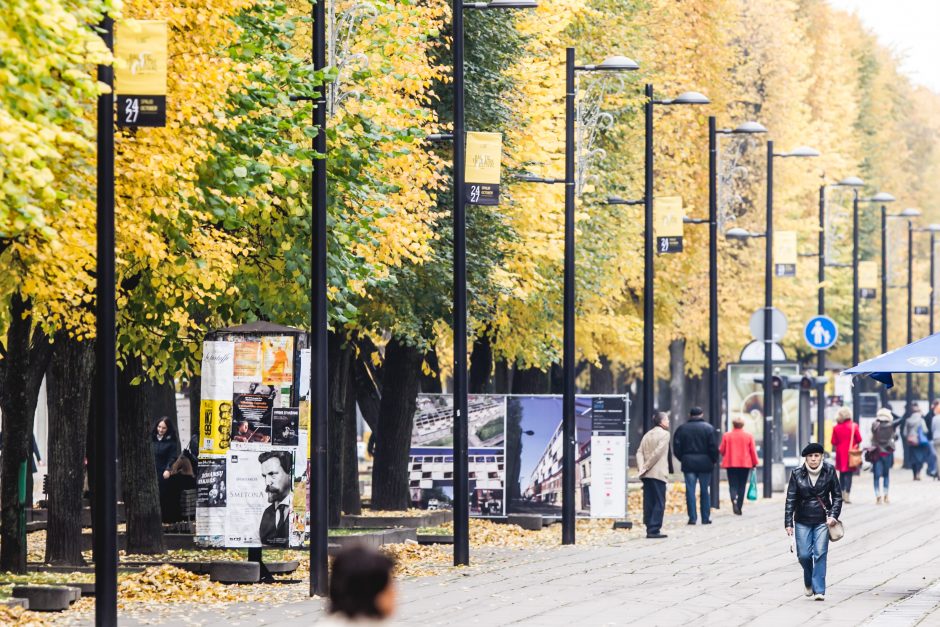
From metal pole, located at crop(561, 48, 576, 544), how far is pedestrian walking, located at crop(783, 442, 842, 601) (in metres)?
9.36

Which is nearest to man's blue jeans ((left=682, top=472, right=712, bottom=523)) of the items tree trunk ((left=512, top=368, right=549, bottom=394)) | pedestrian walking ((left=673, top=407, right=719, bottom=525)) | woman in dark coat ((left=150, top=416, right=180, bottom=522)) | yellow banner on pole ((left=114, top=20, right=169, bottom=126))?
pedestrian walking ((left=673, top=407, right=719, bottom=525))

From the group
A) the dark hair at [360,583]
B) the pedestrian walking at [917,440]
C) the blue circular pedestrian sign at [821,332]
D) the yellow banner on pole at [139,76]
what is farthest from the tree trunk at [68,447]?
the pedestrian walking at [917,440]

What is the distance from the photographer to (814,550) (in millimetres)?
20359

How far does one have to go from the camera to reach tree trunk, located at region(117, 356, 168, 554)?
82.9ft

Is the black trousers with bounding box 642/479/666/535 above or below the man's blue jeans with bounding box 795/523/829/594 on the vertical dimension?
below

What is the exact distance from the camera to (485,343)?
4122cm

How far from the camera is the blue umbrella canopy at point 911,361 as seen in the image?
69.9 ft

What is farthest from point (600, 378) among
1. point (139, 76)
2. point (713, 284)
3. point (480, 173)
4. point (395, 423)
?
point (139, 76)

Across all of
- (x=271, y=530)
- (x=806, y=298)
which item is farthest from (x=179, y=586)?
(x=806, y=298)

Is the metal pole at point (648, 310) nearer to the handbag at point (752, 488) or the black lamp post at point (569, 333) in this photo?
the black lamp post at point (569, 333)

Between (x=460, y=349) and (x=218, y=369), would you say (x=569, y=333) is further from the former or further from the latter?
(x=218, y=369)

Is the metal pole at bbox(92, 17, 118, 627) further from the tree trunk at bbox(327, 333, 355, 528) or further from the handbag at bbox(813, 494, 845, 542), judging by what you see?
the tree trunk at bbox(327, 333, 355, 528)

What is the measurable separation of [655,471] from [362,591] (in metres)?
25.1

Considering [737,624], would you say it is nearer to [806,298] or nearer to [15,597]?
[15,597]
